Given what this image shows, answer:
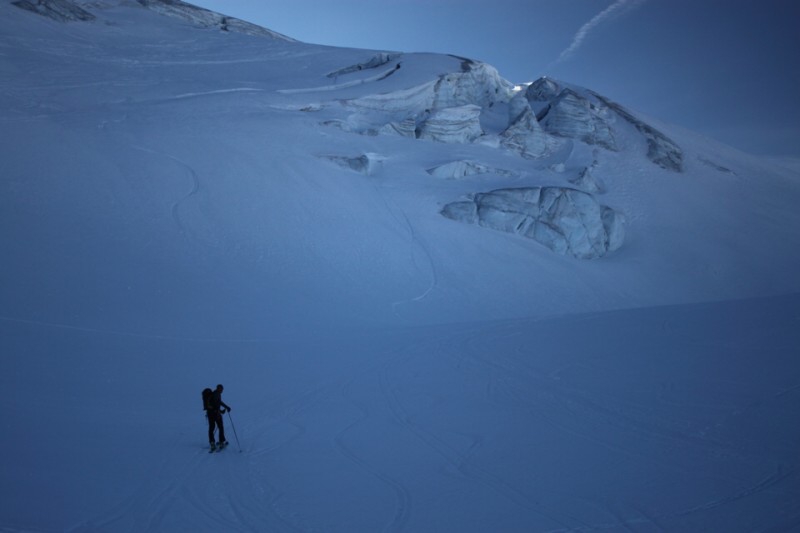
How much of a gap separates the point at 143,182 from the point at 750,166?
37.4 meters

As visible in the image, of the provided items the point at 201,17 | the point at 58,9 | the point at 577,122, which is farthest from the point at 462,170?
A: the point at 201,17

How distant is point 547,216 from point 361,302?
35.5ft

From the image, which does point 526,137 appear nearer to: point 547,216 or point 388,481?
point 547,216

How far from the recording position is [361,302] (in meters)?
16.0

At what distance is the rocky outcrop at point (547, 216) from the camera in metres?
21.9

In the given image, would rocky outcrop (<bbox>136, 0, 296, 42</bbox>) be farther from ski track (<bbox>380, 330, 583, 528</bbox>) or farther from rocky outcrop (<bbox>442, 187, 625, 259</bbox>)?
ski track (<bbox>380, 330, 583, 528</bbox>)

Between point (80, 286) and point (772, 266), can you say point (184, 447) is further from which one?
point (772, 266)

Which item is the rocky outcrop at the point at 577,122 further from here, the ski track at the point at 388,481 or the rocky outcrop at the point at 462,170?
the ski track at the point at 388,481

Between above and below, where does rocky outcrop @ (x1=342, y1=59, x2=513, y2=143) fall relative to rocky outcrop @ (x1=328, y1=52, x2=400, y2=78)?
below

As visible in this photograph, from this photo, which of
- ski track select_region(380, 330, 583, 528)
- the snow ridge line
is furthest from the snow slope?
the snow ridge line

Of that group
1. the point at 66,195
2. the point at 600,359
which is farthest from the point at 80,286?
the point at 600,359

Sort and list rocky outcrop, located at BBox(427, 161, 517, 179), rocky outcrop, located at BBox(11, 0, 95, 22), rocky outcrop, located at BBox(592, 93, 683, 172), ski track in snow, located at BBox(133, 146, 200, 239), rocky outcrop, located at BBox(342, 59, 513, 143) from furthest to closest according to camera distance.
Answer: rocky outcrop, located at BBox(592, 93, 683, 172), rocky outcrop, located at BBox(11, 0, 95, 22), rocky outcrop, located at BBox(342, 59, 513, 143), rocky outcrop, located at BBox(427, 161, 517, 179), ski track in snow, located at BBox(133, 146, 200, 239)

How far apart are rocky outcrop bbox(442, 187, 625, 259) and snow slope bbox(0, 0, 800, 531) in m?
0.28

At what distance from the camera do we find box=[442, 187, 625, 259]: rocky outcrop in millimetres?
21906
